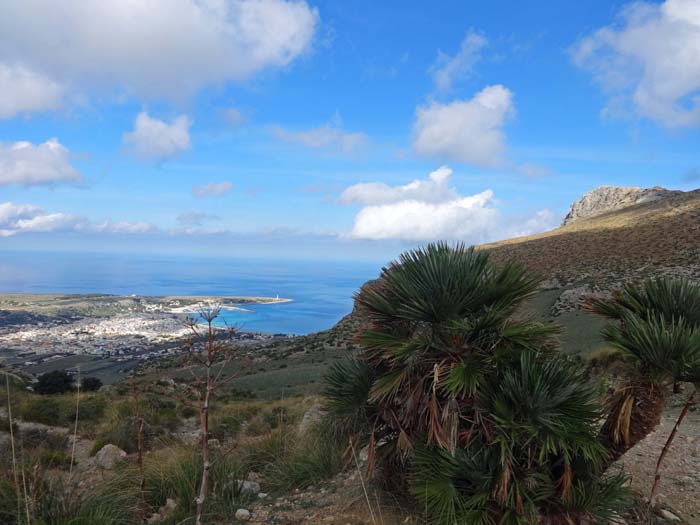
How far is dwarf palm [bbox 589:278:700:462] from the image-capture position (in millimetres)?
3273

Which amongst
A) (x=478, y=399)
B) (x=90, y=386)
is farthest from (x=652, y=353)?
(x=90, y=386)

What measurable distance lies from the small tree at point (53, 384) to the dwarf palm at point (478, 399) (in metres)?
19.9

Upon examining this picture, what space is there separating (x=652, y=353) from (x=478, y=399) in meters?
1.33

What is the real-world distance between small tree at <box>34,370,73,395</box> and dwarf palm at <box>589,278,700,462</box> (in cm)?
2124

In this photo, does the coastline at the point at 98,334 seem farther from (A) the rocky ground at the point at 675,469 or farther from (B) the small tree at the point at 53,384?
(A) the rocky ground at the point at 675,469

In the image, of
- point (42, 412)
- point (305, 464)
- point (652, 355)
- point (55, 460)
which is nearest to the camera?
point (652, 355)

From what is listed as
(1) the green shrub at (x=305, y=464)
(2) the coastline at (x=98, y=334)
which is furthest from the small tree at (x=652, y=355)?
(2) the coastline at (x=98, y=334)

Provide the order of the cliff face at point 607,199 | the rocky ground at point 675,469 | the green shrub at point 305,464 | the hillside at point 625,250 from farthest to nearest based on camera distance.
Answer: the cliff face at point 607,199, the hillside at point 625,250, the green shrub at point 305,464, the rocky ground at point 675,469

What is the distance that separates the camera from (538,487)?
11.4ft

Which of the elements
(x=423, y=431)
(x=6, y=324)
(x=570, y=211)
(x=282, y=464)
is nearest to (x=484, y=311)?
(x=423, y=431)

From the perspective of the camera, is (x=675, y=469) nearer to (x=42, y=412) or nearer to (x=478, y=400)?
(x=478, y=400)

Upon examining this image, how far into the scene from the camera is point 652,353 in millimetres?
3367

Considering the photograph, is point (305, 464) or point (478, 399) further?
point (305, 464)

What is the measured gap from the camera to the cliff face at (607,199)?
80938 millimetres
